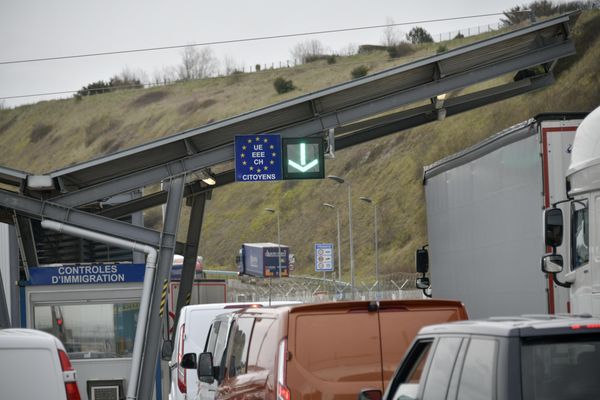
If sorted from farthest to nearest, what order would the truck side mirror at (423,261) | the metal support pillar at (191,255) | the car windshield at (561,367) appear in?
the metal support pillar at (191,255), the truck side mirror at (423,261), the car windshield at (561,367)

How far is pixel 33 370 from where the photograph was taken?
25.1 feet

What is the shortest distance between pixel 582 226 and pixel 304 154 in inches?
533

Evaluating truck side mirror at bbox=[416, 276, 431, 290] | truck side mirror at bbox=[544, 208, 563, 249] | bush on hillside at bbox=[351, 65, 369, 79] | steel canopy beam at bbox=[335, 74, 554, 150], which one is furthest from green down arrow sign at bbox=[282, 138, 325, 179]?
bush on hillside at bbox=[351, 65, 369, 79]

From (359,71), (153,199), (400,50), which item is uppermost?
(400,50)

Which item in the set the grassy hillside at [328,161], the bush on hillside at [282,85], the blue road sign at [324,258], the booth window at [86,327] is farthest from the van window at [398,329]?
the bush on hillside at [282,85]

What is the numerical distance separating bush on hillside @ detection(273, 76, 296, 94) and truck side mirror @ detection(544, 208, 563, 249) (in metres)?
147

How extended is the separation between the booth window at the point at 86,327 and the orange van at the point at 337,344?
1274 cm

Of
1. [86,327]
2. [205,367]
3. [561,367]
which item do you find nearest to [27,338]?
[561,367]

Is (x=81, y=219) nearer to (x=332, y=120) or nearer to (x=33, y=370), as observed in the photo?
(x=332, y=120)

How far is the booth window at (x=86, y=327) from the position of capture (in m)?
22.2

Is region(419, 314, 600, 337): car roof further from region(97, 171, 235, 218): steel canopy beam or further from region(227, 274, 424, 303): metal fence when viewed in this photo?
region(227, 274, 424, 303): metal fence

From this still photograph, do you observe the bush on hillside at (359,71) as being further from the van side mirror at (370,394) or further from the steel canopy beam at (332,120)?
the van side mirror at (370,394)

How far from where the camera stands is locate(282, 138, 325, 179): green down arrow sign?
1008 inches

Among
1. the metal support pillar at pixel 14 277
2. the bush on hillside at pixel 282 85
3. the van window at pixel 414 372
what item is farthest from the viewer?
the bush on hillside at pixel 282 85
